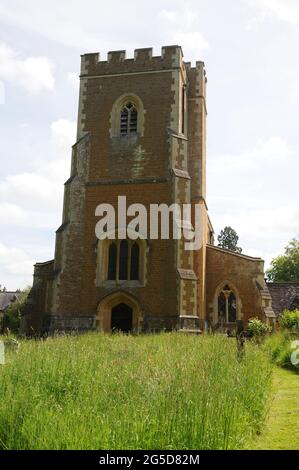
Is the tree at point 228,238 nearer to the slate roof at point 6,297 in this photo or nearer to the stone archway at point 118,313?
the slate roof at point 6,297

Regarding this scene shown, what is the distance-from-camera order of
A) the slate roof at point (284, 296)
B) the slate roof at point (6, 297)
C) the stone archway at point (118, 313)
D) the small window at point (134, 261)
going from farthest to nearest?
the slate roof at point (6, 297)
the slate roof at point (284, 296)
the small window at point (134, 261)
the stone archway at point (118, 313)

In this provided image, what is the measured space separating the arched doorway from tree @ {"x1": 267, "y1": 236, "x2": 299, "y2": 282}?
99.8 ft

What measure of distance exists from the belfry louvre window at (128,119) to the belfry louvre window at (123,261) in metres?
5.23

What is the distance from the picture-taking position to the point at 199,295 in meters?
19.9

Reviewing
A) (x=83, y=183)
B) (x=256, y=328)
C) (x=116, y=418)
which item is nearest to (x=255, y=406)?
(x=116, y=418)

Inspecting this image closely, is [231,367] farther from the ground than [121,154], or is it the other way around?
[121,154]

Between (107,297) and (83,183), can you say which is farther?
(83,183)

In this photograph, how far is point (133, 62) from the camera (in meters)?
21.7

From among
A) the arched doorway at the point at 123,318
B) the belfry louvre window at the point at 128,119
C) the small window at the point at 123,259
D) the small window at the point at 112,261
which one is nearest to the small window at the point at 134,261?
the small window at the point at 123,259

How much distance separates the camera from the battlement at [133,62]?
21.2 meters

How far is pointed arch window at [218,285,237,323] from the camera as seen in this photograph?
67.3ft

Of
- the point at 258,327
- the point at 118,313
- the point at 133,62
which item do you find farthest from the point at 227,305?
the point at 133,62

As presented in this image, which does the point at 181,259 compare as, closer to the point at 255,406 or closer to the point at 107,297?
the point at 107,297

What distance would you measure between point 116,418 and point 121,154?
17.0m
